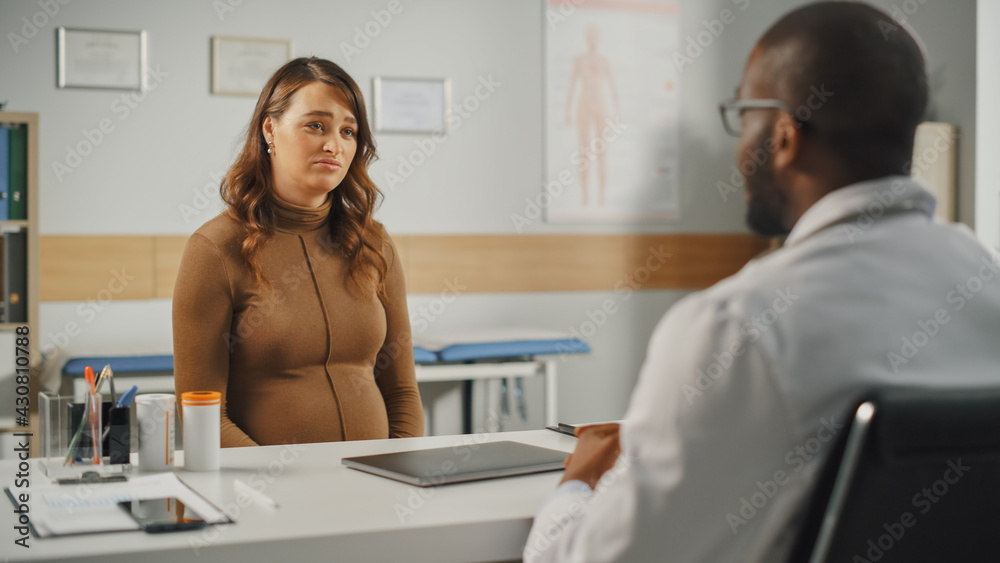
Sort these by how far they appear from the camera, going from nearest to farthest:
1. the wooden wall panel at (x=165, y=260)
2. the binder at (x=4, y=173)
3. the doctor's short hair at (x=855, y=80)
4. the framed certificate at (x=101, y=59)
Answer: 1. the doctor's short hair at (x=855, y=80)
2. the binder at (x=4, y=173)
3. the framed certificate at (x=101, y=59)
4. the wooden wall panel at (x=165, y=260)

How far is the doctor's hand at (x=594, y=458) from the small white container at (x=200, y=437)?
597 mm

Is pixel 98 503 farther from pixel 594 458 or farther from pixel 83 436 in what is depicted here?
pixel 594 458

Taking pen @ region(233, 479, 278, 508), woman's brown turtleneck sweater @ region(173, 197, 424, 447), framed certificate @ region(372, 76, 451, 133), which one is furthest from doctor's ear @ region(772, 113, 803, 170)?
framed certificate @ region(372, 76, 451, 133)

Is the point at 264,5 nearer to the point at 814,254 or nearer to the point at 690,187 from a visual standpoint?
the point at 690,187

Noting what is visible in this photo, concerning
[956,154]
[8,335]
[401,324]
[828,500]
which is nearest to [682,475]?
[828,500]

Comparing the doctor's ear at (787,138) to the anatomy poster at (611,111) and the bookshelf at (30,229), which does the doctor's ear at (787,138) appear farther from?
the anatomy poster at (611,111)

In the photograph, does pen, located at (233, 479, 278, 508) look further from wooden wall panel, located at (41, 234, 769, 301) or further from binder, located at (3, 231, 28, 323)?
wooden wall panel, located at (41, 234, 769, 301)

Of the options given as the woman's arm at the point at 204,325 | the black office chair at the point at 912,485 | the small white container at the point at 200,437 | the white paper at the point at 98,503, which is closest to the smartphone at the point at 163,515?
the white paper at the point at 98,503

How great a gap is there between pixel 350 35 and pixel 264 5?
397 millimetres

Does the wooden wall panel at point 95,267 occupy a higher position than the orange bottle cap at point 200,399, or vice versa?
the wooden wall panel at point 95,267

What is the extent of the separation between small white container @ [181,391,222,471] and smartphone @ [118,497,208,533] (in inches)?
7.1

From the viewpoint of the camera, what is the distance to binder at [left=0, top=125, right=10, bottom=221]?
3.36m

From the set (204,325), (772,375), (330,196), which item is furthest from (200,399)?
(772,375)

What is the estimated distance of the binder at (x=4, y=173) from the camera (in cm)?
336
